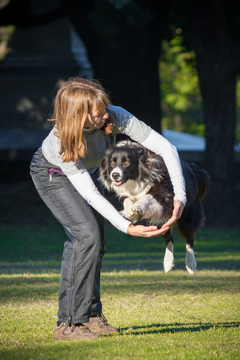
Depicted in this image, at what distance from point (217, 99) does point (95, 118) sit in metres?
10.0

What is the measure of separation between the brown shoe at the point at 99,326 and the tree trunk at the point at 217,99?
32.2ft

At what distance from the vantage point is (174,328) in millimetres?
4027

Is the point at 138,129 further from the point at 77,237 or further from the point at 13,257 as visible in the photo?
the point at 13,257

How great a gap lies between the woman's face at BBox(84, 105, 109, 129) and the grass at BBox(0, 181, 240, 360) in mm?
1720

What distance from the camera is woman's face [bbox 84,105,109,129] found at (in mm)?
3396

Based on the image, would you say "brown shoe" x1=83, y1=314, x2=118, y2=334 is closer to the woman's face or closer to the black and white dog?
the black and white dog

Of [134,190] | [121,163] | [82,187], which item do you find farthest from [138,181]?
[82,187]

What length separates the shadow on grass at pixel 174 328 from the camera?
154 inches

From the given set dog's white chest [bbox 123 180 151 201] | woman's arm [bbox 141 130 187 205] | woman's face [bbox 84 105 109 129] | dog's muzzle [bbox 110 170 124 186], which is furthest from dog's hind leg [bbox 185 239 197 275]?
woman's face [bbox 84 105 109 129]

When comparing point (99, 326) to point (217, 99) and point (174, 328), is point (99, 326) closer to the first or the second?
point (174, 328)

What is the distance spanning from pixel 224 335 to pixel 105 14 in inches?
379

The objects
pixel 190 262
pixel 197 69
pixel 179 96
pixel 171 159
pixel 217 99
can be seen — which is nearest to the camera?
pixel 171 159

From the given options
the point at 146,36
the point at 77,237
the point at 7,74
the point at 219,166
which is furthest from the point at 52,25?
the point at 77,237

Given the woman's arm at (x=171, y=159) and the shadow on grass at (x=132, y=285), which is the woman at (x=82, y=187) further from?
the shadow on grass at (x=132, y=285)
